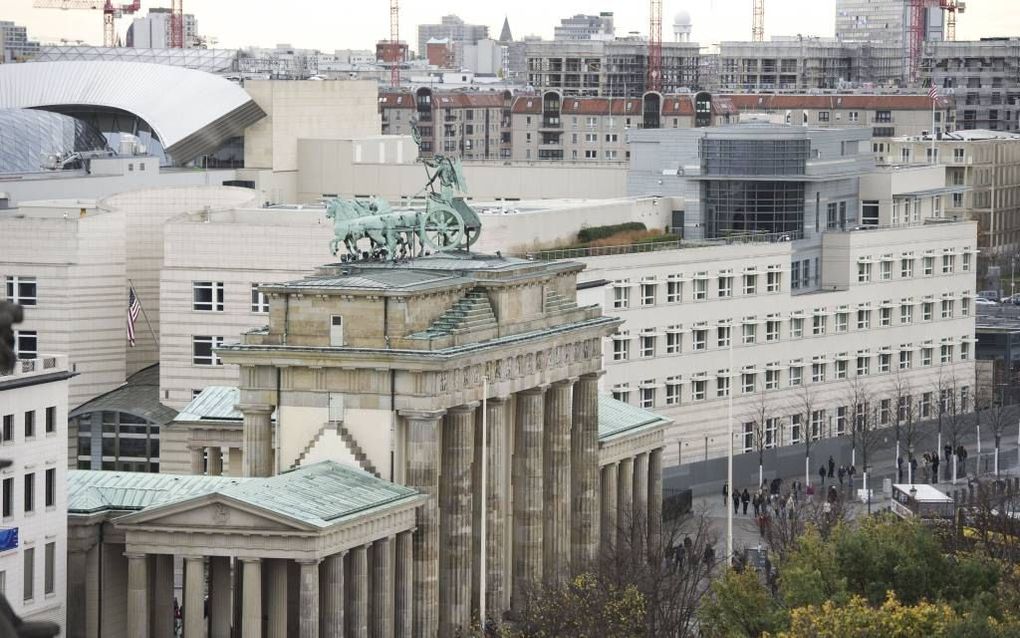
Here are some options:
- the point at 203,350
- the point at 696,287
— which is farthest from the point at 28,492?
the point at 696,287

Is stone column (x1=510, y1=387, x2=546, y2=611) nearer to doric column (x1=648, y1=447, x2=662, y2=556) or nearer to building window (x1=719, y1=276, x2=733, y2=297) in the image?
doric column (x1=648, y1=447, x2=662, y2=556)

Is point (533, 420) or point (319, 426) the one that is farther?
point (533, 420)

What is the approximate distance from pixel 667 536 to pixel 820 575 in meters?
26.5

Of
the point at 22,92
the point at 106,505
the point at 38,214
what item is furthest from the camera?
the point at 22,92

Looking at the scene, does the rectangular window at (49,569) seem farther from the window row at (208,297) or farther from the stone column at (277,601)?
the window row at (208,297)

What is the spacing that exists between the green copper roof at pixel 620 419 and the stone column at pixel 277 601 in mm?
25380

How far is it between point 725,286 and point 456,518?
53.0 m

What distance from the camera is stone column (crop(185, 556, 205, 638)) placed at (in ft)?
282

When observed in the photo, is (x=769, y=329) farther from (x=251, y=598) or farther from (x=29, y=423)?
(x=29, y=423)

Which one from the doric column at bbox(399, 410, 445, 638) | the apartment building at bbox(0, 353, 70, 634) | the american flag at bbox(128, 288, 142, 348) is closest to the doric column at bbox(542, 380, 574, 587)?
the doric column at bbox(399, 410, 445, 638)

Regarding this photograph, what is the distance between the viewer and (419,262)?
97.8 meters

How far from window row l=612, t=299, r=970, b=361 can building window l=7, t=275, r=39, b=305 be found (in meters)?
25.3

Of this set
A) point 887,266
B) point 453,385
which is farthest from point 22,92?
point 453,385

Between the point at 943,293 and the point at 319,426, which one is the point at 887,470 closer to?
the point at 943,293
